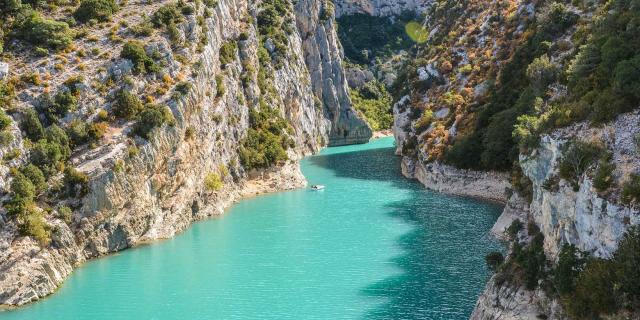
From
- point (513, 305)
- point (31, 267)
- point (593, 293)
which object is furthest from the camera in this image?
point (31, 267)

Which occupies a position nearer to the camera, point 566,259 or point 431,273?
point 566,259

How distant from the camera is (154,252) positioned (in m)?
55.4

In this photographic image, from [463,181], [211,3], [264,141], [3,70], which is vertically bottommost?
[463,181]

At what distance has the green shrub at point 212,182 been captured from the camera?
235 feet

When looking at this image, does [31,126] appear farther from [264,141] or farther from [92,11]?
[264,141]

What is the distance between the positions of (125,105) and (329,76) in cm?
10478

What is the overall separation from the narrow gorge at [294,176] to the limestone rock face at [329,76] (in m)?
41.4

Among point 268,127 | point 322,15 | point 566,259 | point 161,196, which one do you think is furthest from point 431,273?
point 322,15

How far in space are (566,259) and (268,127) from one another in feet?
232

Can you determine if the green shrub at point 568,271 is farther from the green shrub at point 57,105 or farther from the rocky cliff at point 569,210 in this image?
the green shrub at point 57,105

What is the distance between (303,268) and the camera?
49000 mm

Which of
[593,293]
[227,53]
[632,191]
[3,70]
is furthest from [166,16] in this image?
[593,293]

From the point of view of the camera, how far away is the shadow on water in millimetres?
38906

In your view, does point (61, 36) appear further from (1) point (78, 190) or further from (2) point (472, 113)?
(2) point (472, 113)
